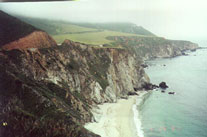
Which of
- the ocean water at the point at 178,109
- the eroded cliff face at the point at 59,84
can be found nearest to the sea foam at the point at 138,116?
the ocean water at the point at 178,109

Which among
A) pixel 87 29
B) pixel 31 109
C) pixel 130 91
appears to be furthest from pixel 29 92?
pixel 130 91

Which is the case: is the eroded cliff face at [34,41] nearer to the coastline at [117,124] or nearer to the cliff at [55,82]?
the cliff at [55,82]

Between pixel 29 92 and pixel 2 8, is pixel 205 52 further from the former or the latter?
pixel 2 8

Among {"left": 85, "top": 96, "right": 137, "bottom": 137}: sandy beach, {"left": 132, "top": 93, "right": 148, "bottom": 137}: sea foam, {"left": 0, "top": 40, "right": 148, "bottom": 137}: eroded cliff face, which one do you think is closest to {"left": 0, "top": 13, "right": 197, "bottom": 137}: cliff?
{"left": 0, "top": 40, "right": 148, "bottom": 137}: eroded cliff face

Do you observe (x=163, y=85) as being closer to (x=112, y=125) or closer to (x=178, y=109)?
(x=178, y=109)

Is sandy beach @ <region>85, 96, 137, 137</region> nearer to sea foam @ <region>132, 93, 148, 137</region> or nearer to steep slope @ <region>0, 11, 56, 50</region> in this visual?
sea foam @ <region>132, 93, 148, 137</region>

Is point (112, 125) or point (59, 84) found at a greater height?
point (59, 84)

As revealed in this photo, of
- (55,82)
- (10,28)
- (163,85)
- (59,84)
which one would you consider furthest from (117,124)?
(163,85)
